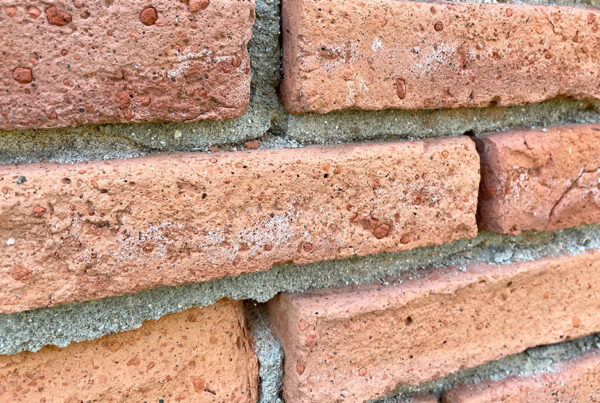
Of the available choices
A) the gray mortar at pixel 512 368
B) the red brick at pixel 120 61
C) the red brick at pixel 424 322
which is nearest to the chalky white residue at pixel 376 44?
the red brick at pixel 120 61

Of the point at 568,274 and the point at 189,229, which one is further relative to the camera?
the point at 568,274

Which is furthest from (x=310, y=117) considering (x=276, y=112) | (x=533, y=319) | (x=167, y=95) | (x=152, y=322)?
(x=533, y=319)

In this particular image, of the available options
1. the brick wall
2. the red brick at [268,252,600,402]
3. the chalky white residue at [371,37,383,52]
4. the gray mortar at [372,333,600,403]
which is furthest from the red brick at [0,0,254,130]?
the gray mortar at [372,333,600,403]

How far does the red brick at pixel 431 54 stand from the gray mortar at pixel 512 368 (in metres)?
0.31

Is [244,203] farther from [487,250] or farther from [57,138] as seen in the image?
[487,250]

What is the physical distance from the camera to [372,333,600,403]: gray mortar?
1.78 feet

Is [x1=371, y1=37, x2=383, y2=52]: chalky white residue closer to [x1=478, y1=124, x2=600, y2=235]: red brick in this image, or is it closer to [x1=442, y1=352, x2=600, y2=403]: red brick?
[x1=478, y1=124, x2=600, y2=235]: red brick

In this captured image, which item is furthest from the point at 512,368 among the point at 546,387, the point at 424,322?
the point at 424,322

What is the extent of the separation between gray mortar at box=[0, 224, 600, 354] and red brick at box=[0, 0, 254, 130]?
0.16 m

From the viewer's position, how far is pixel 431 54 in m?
0.46

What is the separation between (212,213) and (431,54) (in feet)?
0.85

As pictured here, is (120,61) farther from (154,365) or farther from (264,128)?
(154,365)

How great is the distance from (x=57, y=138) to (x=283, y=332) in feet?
0.93

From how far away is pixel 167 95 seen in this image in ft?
1.27
